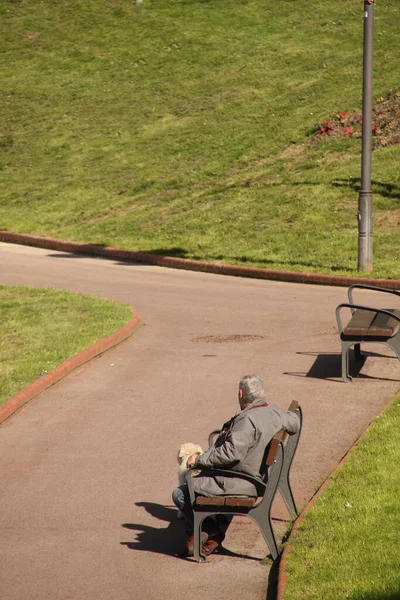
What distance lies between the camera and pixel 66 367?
13039mm

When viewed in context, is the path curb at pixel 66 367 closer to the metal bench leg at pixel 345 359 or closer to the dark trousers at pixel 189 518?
the metal bench leg at pixel 345 359

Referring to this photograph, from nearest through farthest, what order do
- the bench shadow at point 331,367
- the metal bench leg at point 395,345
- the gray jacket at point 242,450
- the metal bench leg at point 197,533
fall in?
the gray jacket at point 242,450 < the metal bench leg at point 197,533 < the metal bench leg at point 395,345 < the bench shadow at point 331,367

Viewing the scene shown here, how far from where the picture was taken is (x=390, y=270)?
1969 cm

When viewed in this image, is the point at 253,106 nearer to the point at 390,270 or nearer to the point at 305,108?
the point at 305,108

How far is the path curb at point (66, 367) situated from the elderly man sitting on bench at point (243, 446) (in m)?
4.33

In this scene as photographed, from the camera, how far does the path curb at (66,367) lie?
37.6 feet

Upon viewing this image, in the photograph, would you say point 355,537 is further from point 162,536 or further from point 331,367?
point 331,367

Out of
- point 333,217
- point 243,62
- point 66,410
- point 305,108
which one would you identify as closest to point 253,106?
point 305,108

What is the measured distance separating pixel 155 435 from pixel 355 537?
3.55m

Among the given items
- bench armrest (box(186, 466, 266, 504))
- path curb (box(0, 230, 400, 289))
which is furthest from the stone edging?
path curb (box(0, 230, 400, 289))

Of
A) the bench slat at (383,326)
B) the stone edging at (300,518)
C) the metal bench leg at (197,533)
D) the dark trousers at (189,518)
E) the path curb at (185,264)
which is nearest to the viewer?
the stone edging at (300,518)

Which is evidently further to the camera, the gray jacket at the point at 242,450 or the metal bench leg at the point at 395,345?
the metal bench leg at the point at 395,345

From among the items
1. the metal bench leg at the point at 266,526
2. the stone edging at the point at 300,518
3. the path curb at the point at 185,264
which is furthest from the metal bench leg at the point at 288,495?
the path curb at the point at 185,264

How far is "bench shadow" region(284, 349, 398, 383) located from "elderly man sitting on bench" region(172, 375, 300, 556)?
5060mm
